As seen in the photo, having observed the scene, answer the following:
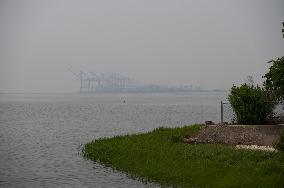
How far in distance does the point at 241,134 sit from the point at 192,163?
6.80 m

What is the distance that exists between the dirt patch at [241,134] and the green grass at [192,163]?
2.02m

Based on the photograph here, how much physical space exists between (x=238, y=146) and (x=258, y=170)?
7.10 meters

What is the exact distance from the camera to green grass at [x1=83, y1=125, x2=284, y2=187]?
24469 mm

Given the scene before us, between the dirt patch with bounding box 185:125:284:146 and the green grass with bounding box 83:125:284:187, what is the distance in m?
2.02

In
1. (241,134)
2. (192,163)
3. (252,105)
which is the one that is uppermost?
(252,105)

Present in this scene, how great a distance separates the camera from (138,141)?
39.0 meters

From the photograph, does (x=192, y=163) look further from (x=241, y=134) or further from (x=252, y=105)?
(x=252, y=105)

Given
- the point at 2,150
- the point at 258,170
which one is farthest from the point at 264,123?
the point at 2,150

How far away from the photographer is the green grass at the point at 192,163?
80.3ft

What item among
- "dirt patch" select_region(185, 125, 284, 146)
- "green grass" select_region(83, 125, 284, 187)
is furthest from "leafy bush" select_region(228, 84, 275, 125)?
"green grass" select_region(83, 125, 284, 187)

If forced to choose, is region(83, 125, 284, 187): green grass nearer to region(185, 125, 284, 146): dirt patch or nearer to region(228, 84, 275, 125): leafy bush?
region(185, 125, 284, 146): dirt patch

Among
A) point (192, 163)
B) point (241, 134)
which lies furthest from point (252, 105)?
point (192, 163)

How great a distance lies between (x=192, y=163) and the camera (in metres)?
28.3

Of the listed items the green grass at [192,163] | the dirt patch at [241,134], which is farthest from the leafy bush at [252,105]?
the green grass at [192,163]
